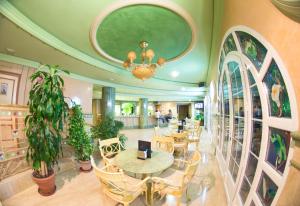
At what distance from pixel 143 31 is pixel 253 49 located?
2.09m

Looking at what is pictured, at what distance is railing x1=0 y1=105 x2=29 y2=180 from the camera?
270 cm

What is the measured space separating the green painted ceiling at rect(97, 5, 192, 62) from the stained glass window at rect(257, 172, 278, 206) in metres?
2.52

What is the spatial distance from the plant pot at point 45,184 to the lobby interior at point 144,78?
0.06 feet

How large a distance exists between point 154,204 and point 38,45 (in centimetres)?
354

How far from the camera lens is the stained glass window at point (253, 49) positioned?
4.37 feet

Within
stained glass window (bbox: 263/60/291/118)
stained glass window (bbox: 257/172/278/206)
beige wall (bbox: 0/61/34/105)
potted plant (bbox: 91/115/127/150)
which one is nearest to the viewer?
stained glass window (bbox: 263/60/291/118)

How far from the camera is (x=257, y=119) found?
62.2 inches

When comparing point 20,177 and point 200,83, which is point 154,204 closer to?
point 20,177

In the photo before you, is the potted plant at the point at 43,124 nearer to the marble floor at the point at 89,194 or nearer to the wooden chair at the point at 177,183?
the marble floor at the point at 89,194

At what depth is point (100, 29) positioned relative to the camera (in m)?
2.91

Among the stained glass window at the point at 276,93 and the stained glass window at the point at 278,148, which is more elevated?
the stained glass window at the point at 276,93

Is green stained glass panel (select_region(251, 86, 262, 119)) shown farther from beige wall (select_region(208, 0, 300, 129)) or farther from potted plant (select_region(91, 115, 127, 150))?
potted plant (select_region(91, 115, 127, 150))

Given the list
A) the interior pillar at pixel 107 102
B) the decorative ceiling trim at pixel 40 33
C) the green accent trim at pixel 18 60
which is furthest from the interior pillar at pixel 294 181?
the interior pillar at pixel 107 102

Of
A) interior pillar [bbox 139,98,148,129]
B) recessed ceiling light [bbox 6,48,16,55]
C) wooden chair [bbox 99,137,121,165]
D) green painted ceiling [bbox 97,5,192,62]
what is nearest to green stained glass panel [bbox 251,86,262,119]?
green painted ceiling [bbox 97,5,192,62]
